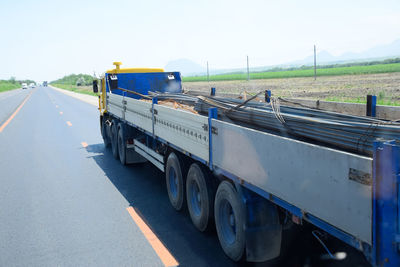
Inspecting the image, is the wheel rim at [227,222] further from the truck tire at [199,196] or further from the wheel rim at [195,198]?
the wheel rim at [195,198]

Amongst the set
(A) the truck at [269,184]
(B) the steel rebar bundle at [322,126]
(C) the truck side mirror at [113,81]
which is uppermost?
(C) the truck side mirror at [113,81]

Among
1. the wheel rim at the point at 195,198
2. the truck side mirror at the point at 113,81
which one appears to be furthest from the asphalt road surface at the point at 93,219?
the truck side mirror at the point at 113,81

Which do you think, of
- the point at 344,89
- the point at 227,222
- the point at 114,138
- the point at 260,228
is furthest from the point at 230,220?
the point at 344,89

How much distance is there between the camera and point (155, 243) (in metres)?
5.65

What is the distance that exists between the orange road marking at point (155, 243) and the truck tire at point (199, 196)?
67 centimetres

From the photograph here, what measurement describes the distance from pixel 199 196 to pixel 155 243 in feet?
3.09

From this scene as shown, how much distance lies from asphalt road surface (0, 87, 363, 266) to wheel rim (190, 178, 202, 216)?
0.97ft

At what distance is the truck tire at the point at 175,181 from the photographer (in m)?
6.69

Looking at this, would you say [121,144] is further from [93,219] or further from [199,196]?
[199,196]

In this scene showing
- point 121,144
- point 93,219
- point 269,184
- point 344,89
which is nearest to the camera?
point 269,184

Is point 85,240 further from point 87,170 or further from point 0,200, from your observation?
point 87,170

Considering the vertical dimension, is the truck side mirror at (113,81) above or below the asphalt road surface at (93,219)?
above

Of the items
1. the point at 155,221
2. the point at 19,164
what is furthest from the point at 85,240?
the point at 19,164

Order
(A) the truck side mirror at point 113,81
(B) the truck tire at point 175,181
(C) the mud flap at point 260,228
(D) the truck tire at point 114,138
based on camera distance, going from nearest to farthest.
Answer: (C) the mud flap at point 260,228
(B) the truck tire at point 175,181
(D) the truck tire at point 114,138
(A) the truck side mirror at point 113,81
